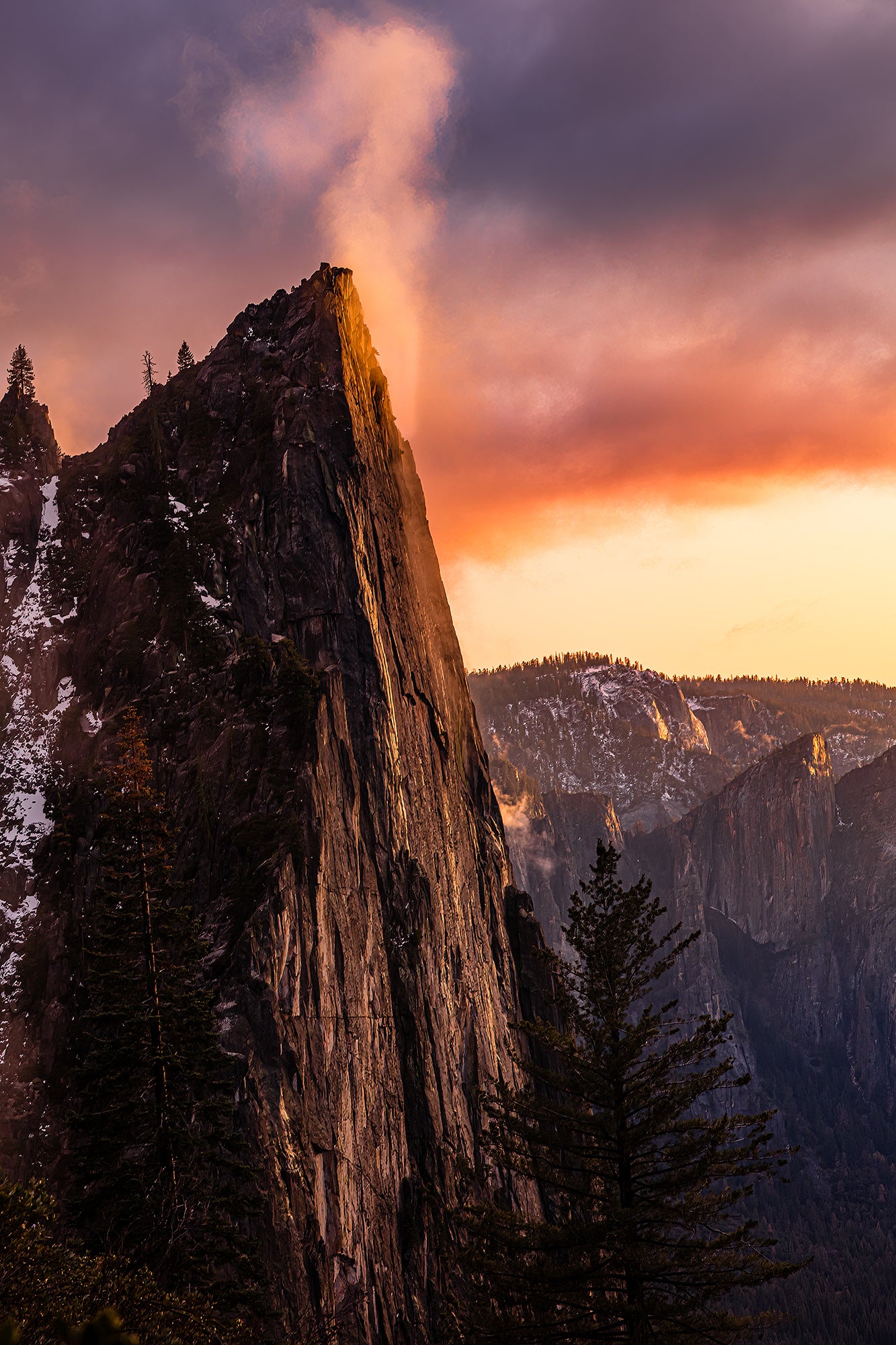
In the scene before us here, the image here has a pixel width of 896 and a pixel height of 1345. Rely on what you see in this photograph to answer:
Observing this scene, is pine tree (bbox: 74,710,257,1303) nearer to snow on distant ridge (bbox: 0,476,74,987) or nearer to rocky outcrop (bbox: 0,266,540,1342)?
rocky outcrop (bbox: 0,266,540,1342)

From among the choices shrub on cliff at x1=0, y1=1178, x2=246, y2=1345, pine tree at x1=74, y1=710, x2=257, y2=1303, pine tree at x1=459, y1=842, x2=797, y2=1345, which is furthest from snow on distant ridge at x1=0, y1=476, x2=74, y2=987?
shrub on cliff at x1=0, y1=1178, x2=246, y2=1345

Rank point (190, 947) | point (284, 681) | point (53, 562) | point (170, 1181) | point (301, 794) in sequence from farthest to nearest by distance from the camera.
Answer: point (53, 562)
point (284, 681)
point (301, 794)
point (190, 947)
point (170, 1181)

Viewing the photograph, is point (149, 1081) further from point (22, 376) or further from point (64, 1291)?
point (22, 376)

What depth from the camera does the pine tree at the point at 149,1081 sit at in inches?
1243

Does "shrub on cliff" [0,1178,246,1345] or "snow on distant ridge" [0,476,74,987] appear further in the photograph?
"snow on distant ridge" [0,476,74,987]

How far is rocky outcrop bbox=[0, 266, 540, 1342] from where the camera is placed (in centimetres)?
5728

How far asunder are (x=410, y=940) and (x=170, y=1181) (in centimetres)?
4987

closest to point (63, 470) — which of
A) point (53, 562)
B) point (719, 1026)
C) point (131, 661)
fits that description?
point (53, 562)

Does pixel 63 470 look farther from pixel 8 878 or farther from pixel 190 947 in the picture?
pixel 190 947

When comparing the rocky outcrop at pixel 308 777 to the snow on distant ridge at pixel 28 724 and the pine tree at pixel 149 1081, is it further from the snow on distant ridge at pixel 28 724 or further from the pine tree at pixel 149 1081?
the pine tree at pixel 149 1081

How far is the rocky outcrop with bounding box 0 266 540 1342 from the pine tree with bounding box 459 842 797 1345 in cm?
2164

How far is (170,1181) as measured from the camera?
31.6 m

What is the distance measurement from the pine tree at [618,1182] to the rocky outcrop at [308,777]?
21637 millimetres

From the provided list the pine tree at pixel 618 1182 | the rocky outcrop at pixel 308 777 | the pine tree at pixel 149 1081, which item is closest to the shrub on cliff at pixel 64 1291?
the pine tree at pixel 149 1081
